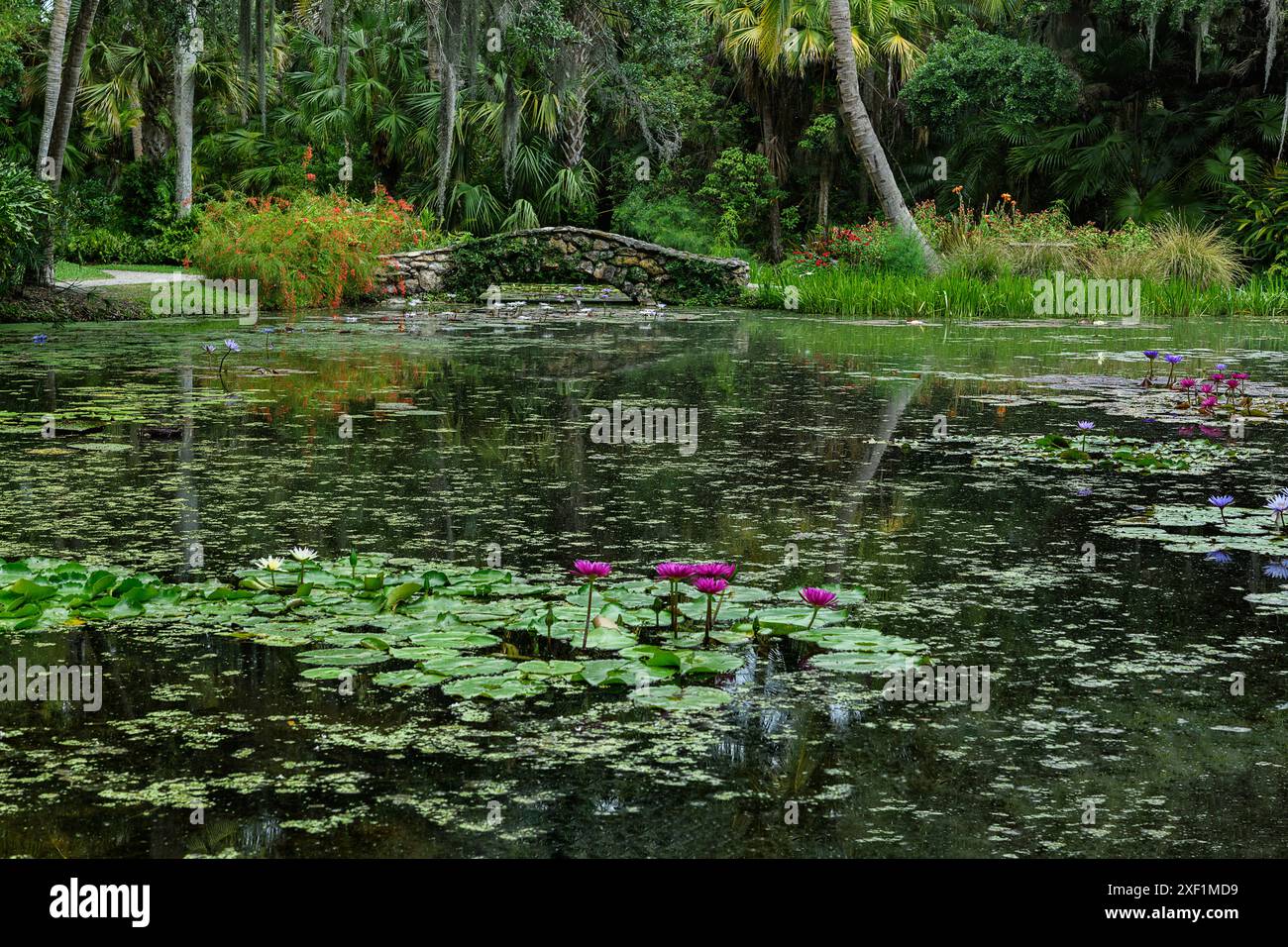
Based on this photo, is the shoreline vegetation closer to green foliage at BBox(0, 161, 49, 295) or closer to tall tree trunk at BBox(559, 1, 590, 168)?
tall tree trunk at BBox(559, 1, 590, 168)

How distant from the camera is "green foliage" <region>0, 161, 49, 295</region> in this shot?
12461 millimetres

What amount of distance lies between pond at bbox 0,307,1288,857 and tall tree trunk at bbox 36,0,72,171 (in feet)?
22.3

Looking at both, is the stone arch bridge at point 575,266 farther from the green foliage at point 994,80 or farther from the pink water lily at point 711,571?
the pink water lily at point 711,571

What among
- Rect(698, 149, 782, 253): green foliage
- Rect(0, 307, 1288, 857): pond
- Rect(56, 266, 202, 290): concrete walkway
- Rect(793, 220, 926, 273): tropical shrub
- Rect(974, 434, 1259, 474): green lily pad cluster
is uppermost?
Rect(698, 149, 782, 253): green foliage

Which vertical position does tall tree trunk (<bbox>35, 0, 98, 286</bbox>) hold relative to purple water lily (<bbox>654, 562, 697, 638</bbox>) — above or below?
above

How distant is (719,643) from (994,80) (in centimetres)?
2183

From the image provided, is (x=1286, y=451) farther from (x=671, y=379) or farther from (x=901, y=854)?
(x=901, y=854)

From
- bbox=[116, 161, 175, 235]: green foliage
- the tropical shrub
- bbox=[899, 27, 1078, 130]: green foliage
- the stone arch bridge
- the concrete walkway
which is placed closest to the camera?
the concrete walkway

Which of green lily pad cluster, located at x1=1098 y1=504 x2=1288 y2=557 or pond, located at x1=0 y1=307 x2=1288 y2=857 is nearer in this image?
pond, located at x1=0 y1=307 x2=1288 y2=857

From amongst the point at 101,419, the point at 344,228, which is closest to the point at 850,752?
the point at 101,419

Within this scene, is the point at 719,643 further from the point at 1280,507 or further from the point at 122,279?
the point at 122,279

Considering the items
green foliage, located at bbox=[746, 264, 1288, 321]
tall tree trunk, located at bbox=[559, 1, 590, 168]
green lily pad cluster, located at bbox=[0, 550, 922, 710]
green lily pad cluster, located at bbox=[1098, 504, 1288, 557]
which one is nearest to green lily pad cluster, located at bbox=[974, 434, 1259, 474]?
green lily pad cluster, located at bbox=[1098, 504, 1288, 557]

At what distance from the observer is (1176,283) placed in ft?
56.9

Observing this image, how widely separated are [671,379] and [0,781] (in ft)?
24.0
